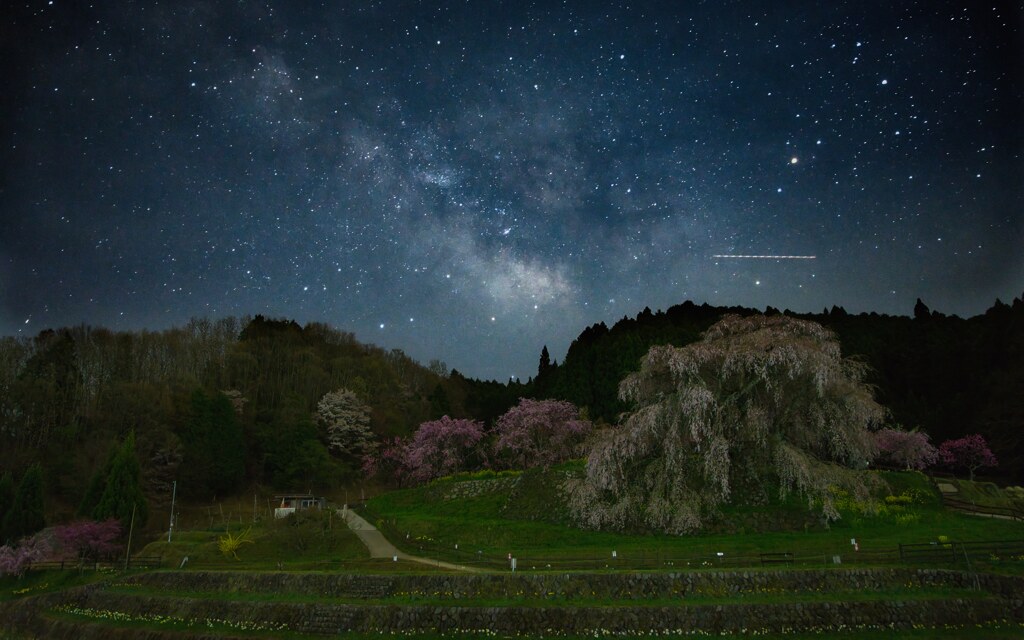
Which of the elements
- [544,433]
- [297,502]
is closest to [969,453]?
[544,433]

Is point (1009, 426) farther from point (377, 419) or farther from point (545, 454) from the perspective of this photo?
point (377, 419)

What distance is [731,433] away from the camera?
110 ft

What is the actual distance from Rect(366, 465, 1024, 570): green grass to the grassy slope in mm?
46

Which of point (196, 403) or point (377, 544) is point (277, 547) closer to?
point (377, 544)

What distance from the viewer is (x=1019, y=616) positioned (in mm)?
19750

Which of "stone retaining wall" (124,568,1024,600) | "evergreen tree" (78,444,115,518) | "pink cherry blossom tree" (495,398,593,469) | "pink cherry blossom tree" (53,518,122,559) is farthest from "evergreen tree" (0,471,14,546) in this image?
"pink cherry blossom tree" (495,398,593,469)

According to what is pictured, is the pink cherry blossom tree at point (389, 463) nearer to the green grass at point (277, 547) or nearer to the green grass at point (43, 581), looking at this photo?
Result: the green grass at point (277, 547)

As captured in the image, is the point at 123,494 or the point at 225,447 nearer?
the point at 123,494

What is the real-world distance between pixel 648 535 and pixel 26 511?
1692 inches

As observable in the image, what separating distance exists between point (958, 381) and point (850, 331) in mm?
15678

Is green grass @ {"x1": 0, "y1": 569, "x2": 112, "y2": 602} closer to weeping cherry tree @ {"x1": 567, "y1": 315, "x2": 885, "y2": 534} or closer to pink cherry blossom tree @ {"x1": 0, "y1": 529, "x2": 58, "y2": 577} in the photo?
pink cherry blossom tree @ {"x1": 0, "y1": 529, "x2": 58, "y2": 577}

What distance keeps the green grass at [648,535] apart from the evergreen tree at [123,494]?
17.7 m

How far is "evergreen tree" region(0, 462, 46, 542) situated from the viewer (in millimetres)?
43125

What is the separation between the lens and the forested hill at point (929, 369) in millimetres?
52812
